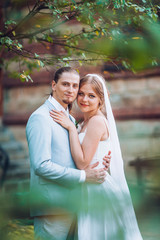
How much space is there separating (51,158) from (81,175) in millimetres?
272

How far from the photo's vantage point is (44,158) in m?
1.85

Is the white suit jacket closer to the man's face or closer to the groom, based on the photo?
the groom

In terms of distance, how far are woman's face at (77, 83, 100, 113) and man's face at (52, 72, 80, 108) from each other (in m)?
0.12

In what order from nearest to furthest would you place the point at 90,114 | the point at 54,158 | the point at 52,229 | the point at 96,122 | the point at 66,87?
the point at 52,229, the point at 54,158, the point at 66,87, the point at 96,122, the point at 90,114

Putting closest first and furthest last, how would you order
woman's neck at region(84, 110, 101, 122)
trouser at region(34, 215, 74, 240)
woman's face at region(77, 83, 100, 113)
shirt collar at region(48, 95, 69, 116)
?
trouser at region(34, 215, 74, 240) → shirt collar at region(48, 95, 69, 116) → woman's face at region(77, 83, 100, 113) → woman's neck at region(84, 110, 101, 122)

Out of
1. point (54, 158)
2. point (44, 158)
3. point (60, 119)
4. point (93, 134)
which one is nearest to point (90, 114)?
point (93, 134)

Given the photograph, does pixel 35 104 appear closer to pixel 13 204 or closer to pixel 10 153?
pixel 10 153

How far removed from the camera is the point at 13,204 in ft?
1.77

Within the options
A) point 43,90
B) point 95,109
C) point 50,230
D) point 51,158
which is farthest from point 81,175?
point 43,90

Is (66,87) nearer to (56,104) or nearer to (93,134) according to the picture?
(56,104)

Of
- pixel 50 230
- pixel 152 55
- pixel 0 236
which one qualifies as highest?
pixel 152 55

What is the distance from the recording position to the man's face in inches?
82.8

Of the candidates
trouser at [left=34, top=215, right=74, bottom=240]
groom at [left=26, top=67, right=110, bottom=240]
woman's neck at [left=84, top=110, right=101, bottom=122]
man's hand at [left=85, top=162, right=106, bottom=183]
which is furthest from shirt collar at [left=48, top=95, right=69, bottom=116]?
trouser at [left=34, top=215, right=74, bottom=240]

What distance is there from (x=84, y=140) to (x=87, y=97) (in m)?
0.36
